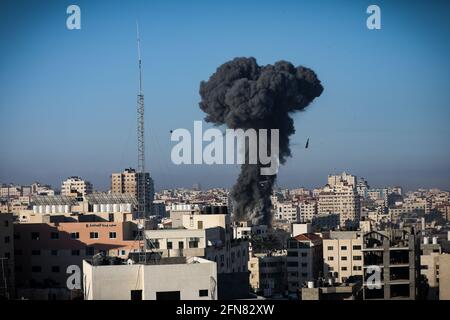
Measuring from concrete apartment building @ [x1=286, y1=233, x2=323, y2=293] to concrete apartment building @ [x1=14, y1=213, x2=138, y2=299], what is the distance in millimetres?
6668

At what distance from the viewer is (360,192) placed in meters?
94.0

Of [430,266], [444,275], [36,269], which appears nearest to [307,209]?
[430,266]

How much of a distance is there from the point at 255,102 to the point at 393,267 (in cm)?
3372

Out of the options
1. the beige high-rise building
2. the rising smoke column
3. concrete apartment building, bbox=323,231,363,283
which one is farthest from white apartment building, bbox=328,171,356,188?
concrete apartment building, bbox=323,231,363,283

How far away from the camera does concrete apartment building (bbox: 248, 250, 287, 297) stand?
31.7 meters

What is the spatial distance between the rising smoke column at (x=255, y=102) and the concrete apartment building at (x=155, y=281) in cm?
3744

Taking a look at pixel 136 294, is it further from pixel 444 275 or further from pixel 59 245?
pixel 59 245

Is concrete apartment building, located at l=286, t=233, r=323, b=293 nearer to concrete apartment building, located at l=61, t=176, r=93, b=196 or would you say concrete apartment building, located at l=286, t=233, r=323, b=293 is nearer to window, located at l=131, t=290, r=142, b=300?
window, located at l=131, t=290, r=142, b=300

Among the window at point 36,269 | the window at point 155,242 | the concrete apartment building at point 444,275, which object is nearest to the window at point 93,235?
the window at point 36,269

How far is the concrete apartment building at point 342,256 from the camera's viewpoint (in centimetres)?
3272

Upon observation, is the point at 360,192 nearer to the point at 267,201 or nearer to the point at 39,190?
the point at 39,190

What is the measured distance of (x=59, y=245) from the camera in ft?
84.9
